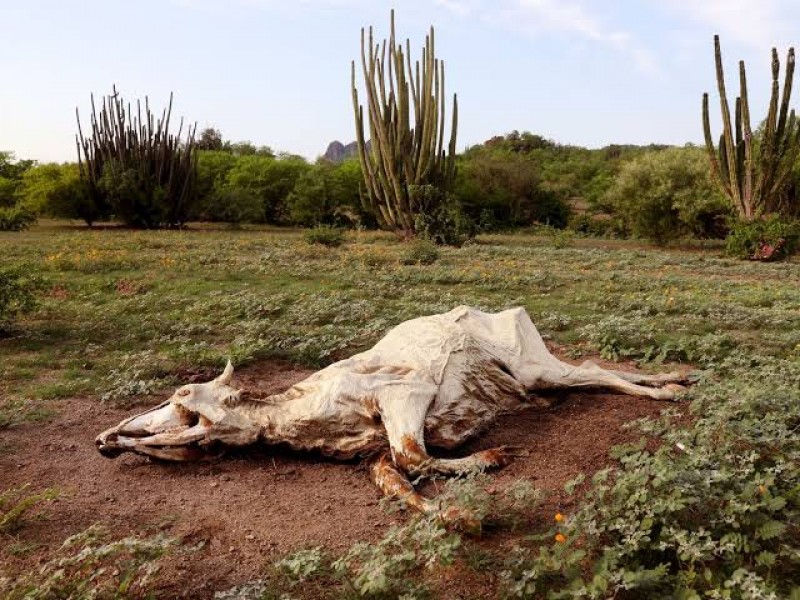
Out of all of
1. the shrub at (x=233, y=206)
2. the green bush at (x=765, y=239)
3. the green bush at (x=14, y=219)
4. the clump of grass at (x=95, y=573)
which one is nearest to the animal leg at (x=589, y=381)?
the clump of grass at (x=95, y=573)

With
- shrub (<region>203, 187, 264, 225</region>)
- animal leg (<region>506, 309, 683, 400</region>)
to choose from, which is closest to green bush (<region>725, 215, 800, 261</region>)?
animal leg (<region>506, 309, 683, 400</region>)

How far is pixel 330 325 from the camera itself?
7.50m

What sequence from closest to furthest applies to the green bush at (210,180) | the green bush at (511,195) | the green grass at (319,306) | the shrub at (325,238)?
the green grass at (319,306) < the shrub at (325,238) < the green bush at (210,180) < the green bush at (511,195)

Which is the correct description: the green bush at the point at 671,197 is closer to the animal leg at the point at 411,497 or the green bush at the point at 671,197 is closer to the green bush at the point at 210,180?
the green bush at the point at 210,180

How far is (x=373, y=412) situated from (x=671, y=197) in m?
20.0

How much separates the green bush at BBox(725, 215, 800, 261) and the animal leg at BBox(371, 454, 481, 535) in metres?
15.6

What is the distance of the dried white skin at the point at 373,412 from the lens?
3.81 m

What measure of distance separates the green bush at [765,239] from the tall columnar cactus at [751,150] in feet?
1.98

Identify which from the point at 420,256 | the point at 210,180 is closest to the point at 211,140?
the point at 210,180

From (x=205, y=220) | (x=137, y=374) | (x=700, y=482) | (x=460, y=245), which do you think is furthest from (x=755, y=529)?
(x=205, y=220)

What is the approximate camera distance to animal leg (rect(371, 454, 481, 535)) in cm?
292

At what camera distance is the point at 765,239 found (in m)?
16.8

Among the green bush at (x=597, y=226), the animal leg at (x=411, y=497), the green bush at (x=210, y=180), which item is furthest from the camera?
the green bush at (x=210, y=180)

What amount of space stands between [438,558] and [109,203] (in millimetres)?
26832
